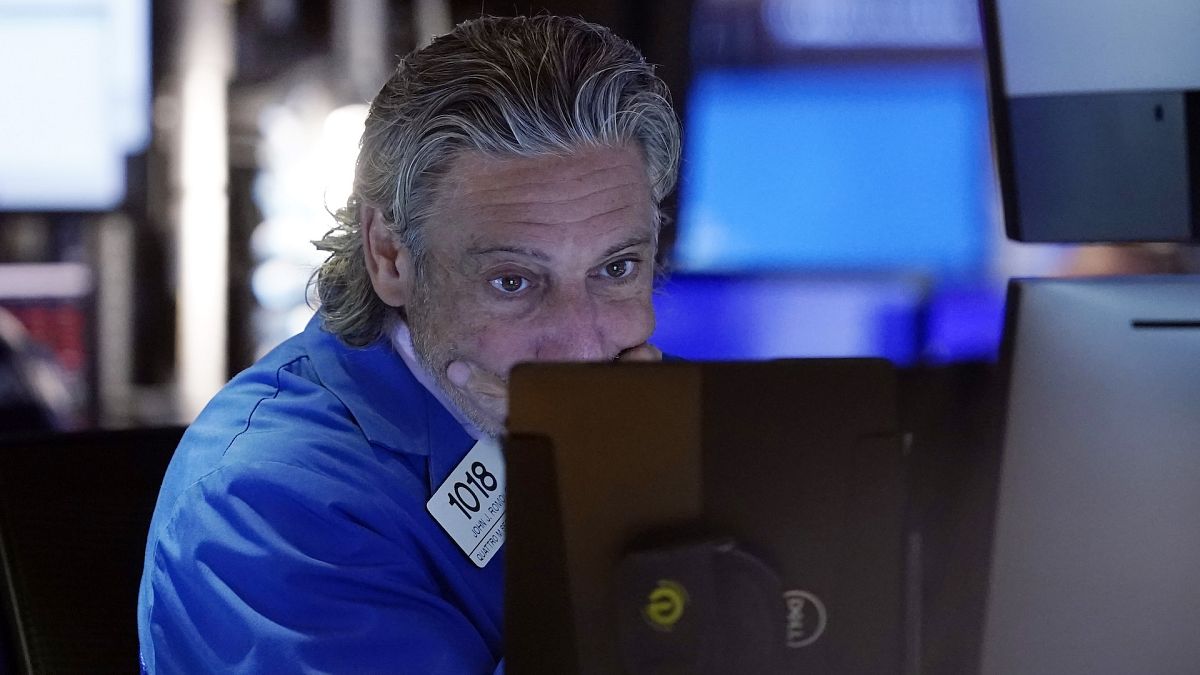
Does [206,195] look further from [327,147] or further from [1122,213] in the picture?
[1122,213]

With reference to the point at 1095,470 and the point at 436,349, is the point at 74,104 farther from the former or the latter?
the point at 1095,470

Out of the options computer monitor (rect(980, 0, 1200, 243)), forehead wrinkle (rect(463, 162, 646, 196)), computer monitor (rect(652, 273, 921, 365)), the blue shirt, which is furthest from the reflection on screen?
computer monitor (rect(980, 0, 1200, 243))

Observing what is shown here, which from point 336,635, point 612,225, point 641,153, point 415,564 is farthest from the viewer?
point 641,153

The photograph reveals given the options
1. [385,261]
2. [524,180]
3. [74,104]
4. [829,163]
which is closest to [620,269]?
[524,180]

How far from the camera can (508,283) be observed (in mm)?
1244

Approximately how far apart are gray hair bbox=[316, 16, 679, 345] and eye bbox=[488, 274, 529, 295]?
0.13m

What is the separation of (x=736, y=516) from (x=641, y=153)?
2.69 ft

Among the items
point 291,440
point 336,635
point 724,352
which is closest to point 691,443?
point 336,635

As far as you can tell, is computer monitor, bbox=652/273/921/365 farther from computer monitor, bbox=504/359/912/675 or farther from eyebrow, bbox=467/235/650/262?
computer monitor, bbox=504/359/912/675

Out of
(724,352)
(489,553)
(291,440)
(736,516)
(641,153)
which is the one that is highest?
(641,153)

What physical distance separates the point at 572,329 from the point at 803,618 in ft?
2.16

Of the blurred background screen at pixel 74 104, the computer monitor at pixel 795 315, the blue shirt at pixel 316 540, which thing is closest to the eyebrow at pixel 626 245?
the blue shirt at pixel 316 540

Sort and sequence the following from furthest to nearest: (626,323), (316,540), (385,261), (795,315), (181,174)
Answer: (181,174) < (795,315) < (385,261) < (626,323) < (316,540)

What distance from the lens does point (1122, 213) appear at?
0.66 meters
